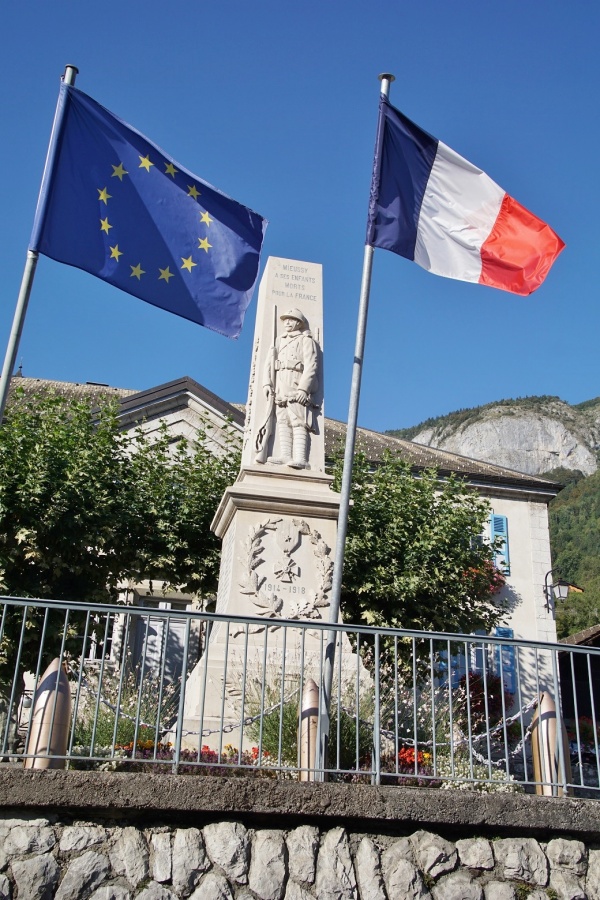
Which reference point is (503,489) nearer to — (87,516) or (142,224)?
(87,516)

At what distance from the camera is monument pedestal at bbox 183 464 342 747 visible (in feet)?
28.6

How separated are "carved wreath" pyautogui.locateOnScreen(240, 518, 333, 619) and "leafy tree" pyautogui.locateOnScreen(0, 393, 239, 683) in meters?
5.73

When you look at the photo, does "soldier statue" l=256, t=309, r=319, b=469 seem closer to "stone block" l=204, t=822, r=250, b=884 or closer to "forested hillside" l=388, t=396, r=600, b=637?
"stone block" l=204, t=822, r=250, b=884

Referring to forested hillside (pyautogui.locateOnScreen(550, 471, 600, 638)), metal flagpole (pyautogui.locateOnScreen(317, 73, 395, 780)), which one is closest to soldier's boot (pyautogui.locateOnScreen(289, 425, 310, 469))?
metal flagpole (pyautogui.locateOnScreen(317, 73, 395, 780))

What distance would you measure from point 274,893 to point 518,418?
→ 17241cm

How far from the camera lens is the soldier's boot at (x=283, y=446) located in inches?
405

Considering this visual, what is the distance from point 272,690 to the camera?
779 cm

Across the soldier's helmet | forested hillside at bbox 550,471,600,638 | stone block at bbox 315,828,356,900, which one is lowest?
stone block at bbox 315,828,356,900

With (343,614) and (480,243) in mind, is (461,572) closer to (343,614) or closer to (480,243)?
(343,614)

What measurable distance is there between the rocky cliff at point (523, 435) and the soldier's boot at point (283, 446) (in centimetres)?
15300

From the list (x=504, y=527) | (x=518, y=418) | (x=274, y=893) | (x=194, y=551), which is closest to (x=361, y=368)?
(x=274, y=893)

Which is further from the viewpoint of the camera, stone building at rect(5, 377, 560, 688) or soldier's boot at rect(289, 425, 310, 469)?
stone building at rect(5, 377, 560, 688)

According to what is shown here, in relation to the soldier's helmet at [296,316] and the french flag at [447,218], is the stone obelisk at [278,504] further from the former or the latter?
the french flag at [447,218]

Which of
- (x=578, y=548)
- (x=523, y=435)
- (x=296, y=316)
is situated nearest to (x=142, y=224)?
(x=296, y=316)
